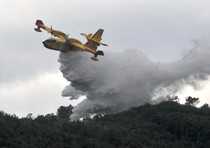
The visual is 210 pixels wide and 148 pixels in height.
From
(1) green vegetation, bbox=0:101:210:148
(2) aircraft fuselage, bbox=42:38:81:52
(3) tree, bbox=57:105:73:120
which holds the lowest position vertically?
(1) green vegetation, bbox=0:101:210:148

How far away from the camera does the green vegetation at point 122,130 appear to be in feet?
433

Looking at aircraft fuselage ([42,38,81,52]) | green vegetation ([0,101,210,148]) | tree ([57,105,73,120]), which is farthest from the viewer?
tree ([57,105,73,120])

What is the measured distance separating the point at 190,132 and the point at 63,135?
24885 millimetres

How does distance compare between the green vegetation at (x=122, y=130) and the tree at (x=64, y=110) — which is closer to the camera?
the green vegetation at (x=122, y=130)

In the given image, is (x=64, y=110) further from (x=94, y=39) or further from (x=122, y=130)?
(x=94, y=39)

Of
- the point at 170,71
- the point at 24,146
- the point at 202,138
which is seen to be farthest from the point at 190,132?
the point at 24,146

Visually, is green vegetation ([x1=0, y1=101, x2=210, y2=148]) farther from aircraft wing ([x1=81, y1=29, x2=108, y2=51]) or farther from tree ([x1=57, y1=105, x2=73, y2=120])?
tree ([x1=57, y1=105, x2=73, y2=120])

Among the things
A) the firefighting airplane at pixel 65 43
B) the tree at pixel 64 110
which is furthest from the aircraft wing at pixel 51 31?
the tree at pixel 64 110

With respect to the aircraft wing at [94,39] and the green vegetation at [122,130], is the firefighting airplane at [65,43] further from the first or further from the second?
the green vegetation at [122,130]

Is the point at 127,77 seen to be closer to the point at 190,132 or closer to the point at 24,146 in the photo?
the point at 24,146

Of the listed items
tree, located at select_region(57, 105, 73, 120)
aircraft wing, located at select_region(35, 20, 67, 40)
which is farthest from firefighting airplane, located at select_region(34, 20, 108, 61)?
tree, located at select_region(57, 105, 73, 120)

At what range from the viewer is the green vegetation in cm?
13200

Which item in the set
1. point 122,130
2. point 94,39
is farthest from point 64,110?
point 94,39

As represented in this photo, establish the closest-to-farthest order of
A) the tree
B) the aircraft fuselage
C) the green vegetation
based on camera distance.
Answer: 1. the aircraft fuselage
2. the green vegetation
3. the tree
